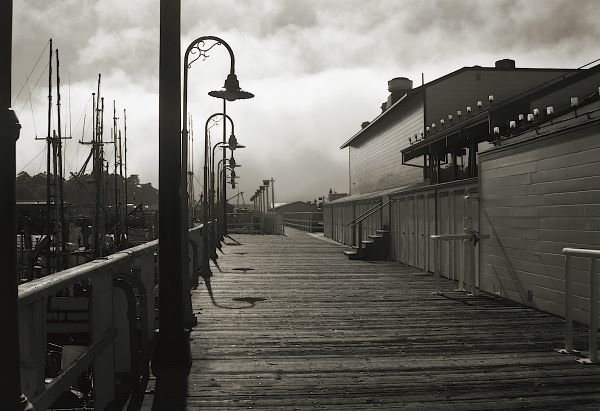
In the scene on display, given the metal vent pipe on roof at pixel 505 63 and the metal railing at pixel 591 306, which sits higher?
the metal vent pipe on roof at pixel 505 63

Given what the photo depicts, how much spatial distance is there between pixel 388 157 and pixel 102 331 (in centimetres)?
2677

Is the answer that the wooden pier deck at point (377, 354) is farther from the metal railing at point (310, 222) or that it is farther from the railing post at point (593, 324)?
the metal railing at point (310, 222)

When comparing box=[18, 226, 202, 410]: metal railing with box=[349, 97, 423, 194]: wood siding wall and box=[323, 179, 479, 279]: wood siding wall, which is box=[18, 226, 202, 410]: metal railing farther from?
box=[349, 97, 423, 194]: wood siding wall

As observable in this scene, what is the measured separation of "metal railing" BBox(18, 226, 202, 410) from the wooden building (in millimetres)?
5840

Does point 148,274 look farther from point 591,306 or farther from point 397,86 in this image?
point 397,86

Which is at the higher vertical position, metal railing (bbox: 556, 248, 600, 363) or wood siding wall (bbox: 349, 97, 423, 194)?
wood siding wall (bbox: 349, 97, 423, 194)

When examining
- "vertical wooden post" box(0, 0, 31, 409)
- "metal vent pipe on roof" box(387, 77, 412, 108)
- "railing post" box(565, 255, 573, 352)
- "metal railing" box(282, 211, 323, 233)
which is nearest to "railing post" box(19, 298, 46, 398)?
"vertical wooden post" box(0, 0, 31, 409)

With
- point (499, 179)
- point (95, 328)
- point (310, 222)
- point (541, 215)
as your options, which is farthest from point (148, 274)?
point (310, 222)

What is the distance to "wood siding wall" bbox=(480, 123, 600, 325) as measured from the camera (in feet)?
26.2

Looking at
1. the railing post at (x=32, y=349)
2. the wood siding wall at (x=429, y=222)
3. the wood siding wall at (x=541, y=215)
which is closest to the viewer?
the railing post at (x=32, y=349)

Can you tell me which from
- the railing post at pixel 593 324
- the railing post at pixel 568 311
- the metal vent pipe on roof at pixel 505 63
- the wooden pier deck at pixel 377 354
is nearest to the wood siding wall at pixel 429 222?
the wooden pier deck at pixel 377 354

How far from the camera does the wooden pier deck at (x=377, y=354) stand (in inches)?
195

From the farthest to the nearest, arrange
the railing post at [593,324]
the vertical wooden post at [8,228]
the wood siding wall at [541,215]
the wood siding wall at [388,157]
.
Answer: the wood siding wall at [388,157] < the wood siding wall at [541,215] < the railing post at [593,324] < the vertical wooden post at [8,228]

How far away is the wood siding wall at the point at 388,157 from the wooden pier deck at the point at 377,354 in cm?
1494
